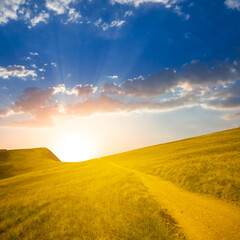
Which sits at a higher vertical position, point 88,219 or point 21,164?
point 21,164

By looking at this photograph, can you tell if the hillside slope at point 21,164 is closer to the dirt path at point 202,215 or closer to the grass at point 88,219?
the grass at point 88,219

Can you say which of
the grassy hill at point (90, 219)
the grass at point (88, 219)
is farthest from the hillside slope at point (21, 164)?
the grass at point (88, 219)

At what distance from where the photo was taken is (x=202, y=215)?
32.4 feet

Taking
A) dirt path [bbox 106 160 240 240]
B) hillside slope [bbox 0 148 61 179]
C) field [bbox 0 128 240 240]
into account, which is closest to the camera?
dirt path [bbox 106 160 240 240]

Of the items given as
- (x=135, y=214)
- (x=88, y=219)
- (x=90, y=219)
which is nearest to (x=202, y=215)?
(x=135, y=214)

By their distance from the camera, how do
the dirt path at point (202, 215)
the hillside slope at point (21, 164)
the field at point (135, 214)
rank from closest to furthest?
1. the dirt path at point (202, 215)
2. the field at point (135, 214)
3. the hillside slope at point (21, 164)

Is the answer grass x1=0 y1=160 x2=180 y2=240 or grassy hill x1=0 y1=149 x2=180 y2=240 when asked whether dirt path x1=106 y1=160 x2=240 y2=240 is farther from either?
grass x1=0 y1=160 x2=180 y2=240

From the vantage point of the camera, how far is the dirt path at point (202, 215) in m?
7.91

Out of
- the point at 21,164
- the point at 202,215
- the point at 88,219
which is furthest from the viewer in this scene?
the point at 21,164

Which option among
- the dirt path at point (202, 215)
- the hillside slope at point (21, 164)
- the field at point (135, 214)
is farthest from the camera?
the hillside slope at point (21, 164)

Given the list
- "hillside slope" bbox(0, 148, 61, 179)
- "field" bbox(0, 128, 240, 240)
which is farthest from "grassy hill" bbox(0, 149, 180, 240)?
"hillside slope" bbox(0, 148, 61, 179)

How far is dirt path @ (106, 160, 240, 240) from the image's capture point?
7908 millimetres

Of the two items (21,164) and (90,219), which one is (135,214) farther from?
(21,164)

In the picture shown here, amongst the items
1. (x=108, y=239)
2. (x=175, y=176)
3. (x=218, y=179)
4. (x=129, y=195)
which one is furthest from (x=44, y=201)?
(x=218, y=179)
